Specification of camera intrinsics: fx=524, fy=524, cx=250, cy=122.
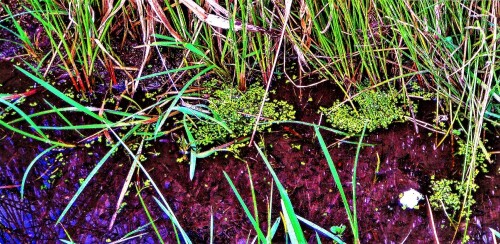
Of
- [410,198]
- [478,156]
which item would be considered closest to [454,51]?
[478,156]

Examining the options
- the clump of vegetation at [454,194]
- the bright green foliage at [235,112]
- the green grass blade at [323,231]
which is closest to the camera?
the green grass blade at [323,231]

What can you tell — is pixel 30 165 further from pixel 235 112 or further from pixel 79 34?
pixel 235 112

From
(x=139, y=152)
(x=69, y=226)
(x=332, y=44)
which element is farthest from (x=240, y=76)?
(x=69, y=226)

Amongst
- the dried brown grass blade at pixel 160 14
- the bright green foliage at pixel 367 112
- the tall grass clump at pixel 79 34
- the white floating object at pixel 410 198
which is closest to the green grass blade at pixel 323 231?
the white floating object at pixel 410 198

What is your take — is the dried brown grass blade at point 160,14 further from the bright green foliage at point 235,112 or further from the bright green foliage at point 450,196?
the bright green foliage at point 450,196

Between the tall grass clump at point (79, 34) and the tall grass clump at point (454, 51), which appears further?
the tall grass clump at point (79, 34)

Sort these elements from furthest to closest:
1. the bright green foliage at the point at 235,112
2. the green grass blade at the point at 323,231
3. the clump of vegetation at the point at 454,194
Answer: the bright green foliage at the point at 235,112, the clump of vegetation at the point at 454,194, the green grass blade at the point at 323,231

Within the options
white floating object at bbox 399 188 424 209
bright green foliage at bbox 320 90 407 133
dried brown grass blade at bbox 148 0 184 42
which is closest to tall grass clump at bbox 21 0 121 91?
dried brown grass blade at bbox 148 0 184 42
